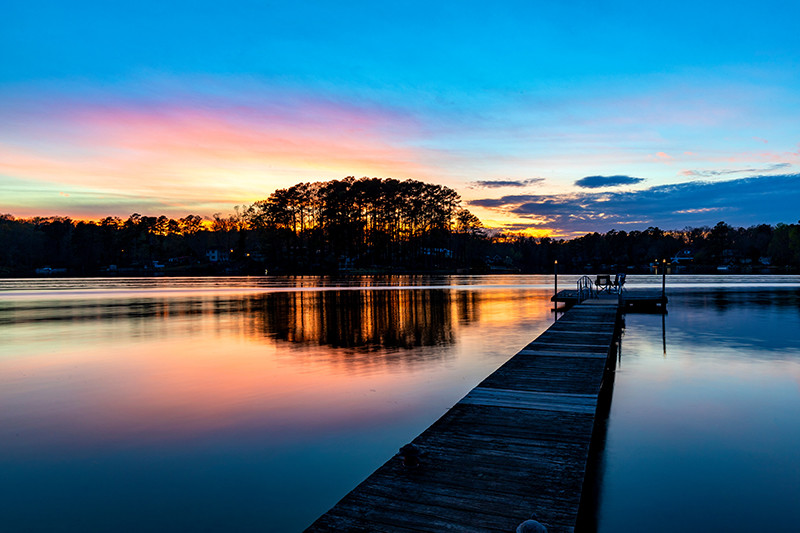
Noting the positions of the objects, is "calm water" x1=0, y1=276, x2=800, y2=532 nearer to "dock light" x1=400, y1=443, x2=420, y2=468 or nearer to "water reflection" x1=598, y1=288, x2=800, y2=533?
"water reflection" x1=598, y1=288, x2=800, y2=533

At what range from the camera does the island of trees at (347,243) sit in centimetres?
10956

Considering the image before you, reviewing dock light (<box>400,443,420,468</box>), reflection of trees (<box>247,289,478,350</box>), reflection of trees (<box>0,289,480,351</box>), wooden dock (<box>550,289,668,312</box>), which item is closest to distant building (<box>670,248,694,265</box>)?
wooden dock (<box>550,289,668,312</box>)

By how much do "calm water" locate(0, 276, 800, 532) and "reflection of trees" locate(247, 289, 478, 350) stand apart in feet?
0.95

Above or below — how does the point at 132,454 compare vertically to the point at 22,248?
below

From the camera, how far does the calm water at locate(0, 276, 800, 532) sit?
6512 mm

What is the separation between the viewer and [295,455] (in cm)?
820

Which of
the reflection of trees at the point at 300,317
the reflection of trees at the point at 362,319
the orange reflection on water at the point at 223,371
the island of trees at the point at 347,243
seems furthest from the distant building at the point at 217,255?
the orange reflection on water at the point at 223,371

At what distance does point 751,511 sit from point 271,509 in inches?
241

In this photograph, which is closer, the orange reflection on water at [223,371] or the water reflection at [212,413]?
the water reflection at [212,413]

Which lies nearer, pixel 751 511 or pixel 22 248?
pixel 751 511

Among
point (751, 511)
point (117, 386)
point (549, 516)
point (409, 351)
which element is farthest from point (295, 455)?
point (409, 351)

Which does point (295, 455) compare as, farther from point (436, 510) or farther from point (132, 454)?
point (436, 510)

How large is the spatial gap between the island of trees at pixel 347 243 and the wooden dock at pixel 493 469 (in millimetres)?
96996

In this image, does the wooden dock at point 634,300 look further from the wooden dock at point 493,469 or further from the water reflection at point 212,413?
the wooden dock at point 493,469
